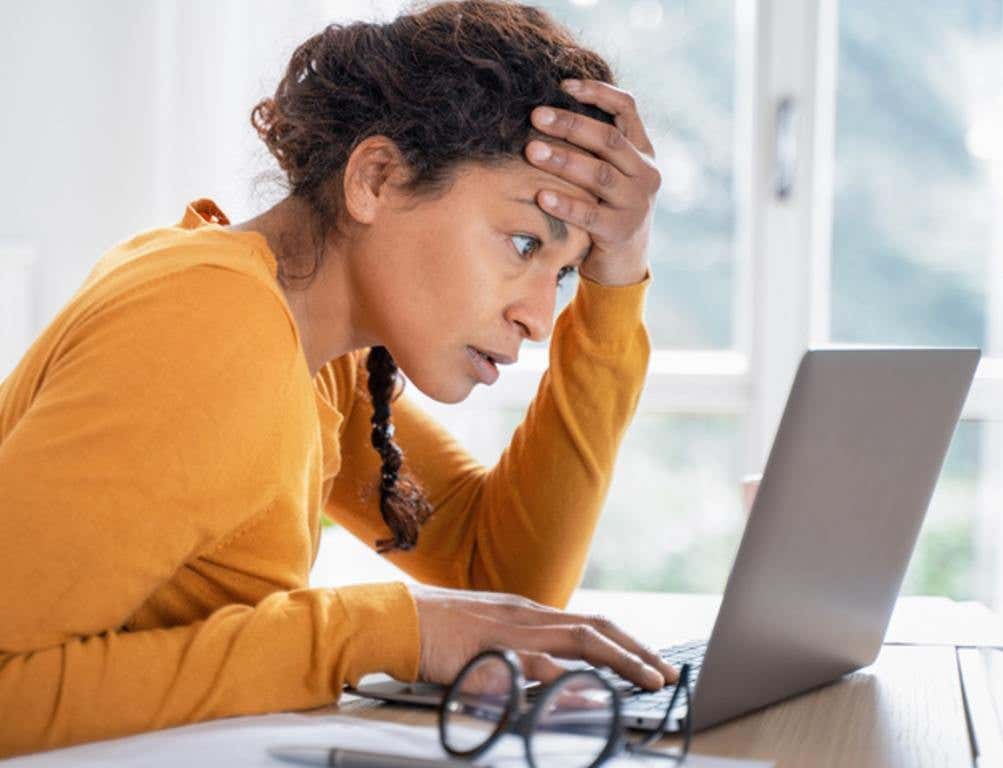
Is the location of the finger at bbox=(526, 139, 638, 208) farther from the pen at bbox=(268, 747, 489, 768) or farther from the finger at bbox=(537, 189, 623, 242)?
the pen at bbox=(268, 747, 489, 768)

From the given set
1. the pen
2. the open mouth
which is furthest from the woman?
the pen

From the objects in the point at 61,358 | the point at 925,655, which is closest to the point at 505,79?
the point at 61,358

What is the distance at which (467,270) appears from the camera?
4.15 feet

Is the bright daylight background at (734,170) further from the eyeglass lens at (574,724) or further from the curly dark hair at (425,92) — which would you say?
the eyeglass lens at (574,724)

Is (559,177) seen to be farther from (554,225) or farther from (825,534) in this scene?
(825,534)

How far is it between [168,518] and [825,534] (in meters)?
0.44

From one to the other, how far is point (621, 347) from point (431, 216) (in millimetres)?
321

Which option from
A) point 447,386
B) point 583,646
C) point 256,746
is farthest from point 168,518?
point 447,386

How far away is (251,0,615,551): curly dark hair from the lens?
4.10 feet

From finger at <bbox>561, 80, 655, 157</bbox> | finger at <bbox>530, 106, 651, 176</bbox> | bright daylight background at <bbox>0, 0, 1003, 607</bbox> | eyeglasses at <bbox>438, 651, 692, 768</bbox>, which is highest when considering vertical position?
bright daylight background at <bbox>0, 0, 1003, 607</bbox>

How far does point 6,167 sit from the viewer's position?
111 inches

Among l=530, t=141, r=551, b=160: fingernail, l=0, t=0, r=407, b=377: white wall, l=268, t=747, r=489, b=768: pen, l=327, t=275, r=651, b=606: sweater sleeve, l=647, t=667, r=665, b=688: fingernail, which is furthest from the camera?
l=0, t=0, r=407, b=377: white wall

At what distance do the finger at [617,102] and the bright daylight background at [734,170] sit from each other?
153cm

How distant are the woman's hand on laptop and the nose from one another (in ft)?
0.95
